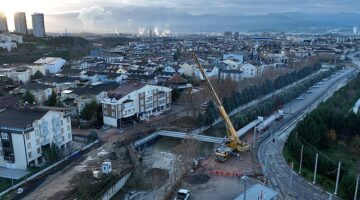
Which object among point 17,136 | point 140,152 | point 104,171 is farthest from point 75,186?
point 140,152

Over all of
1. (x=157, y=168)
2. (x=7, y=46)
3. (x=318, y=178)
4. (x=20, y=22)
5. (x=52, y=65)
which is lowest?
(x=157, y=168)

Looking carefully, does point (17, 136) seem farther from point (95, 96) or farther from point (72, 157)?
point (95, 96)

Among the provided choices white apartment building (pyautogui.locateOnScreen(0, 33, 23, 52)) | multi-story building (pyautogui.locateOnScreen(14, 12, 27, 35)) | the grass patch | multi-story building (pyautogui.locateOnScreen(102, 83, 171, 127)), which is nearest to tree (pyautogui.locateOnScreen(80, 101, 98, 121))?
multi-story building (pyautogui.locateOnScreen(102, 83, 171, 127))

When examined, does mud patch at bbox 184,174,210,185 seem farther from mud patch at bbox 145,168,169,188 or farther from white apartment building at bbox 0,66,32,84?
white apartment building at bbox 0,66,32,84

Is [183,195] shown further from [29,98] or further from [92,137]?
[29,98]

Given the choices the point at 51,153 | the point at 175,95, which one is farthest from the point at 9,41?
the point at 51,153

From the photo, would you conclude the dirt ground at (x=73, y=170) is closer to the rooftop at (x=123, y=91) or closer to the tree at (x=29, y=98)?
the rooftop at (x=123, y=91)
